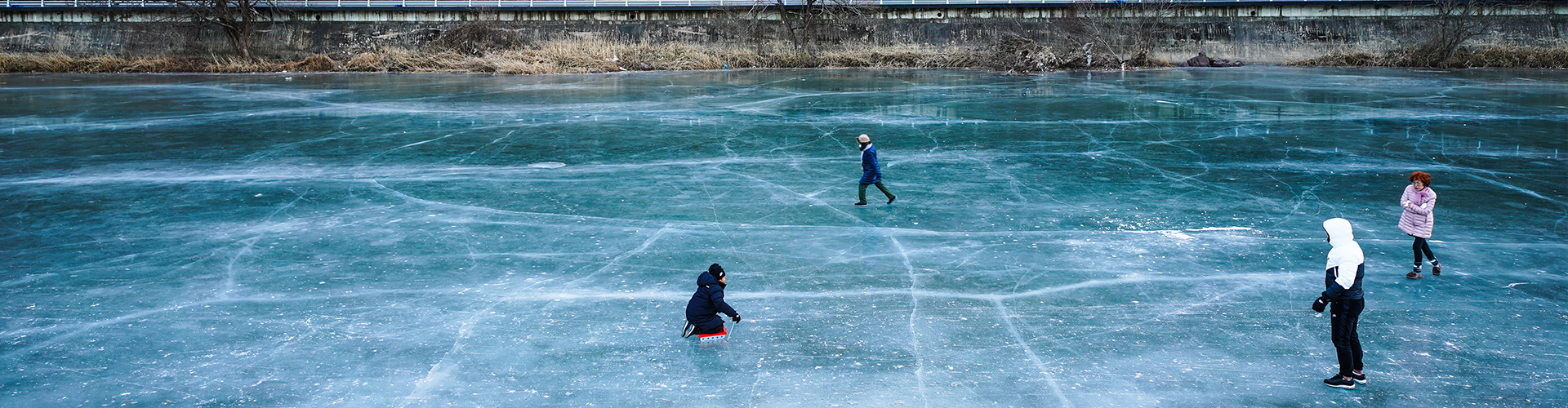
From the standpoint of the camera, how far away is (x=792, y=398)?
531 cm

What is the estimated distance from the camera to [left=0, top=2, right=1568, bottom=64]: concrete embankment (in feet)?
110

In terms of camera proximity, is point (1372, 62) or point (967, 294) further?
point (1372, 62)

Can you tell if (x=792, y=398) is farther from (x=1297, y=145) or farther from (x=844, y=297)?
(x=1297, y=145)

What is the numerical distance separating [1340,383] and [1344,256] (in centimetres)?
80

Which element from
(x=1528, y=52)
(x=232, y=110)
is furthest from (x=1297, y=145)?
(x=1528, y=52)

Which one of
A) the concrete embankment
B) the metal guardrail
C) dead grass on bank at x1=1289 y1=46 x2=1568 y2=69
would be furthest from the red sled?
dead grass on bank at x1=1289 y1=46 x2=1568 y2=69

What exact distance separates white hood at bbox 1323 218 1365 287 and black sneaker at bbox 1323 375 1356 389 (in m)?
0.65

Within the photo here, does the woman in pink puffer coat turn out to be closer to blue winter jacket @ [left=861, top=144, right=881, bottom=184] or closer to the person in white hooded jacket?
the person in white hooded jacket

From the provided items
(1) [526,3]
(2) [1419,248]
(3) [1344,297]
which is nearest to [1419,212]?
(2) [1419,248]

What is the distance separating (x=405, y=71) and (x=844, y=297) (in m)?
28.3

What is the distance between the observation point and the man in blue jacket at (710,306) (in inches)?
237

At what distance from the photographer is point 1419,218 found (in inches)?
295

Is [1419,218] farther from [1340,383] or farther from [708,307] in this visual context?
[708,307]

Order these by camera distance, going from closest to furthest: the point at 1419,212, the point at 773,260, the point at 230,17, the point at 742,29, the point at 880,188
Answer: the point at 1419,212 → the point at 773,260 → the point at 880,188 → the point at 230,17 → the point at 742,29
